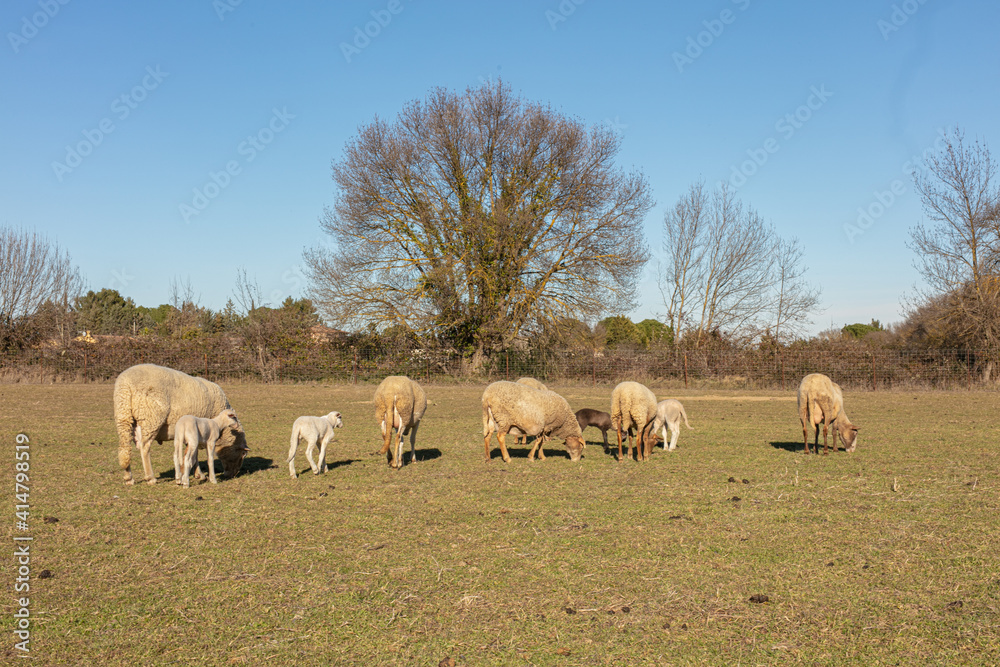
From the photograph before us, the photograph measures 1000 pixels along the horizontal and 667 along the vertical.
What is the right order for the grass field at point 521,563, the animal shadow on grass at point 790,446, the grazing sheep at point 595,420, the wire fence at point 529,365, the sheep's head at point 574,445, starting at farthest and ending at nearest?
1. the wire fence at point 529,365
2. the grazing sheep at point 595,420
3. the animal shadow on grass at point 790,446
4. the sheep's head at point 574,445
5. the grass field at point 521,563

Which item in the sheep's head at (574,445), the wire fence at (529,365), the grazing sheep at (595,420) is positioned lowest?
the sheep's head at (574,445)

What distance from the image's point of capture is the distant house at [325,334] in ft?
126

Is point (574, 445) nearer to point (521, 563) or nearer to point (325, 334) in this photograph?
point (521, 563)

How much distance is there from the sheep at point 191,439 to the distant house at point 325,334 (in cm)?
2876

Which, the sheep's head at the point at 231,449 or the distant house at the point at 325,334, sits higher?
the distant house at the point at 325,334

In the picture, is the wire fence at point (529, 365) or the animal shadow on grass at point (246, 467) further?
the wire fence at point (529, 365)

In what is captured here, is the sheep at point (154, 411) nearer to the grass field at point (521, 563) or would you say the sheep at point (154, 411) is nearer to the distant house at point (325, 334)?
the grass field at point (521, 563)

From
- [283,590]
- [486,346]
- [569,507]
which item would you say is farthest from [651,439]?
[486,346]

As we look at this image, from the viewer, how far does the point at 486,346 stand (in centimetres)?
3772

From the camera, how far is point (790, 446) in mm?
13469

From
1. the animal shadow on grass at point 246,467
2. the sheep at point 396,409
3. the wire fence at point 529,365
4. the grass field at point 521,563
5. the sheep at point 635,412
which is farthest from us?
the wire fence at point 529,365

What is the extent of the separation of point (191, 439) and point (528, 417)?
5154mm

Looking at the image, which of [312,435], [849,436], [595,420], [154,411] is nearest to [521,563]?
[312,435]

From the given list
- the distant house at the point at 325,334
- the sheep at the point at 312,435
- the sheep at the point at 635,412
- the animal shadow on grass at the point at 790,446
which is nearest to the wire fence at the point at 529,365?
the distant house at the point at 325,334
